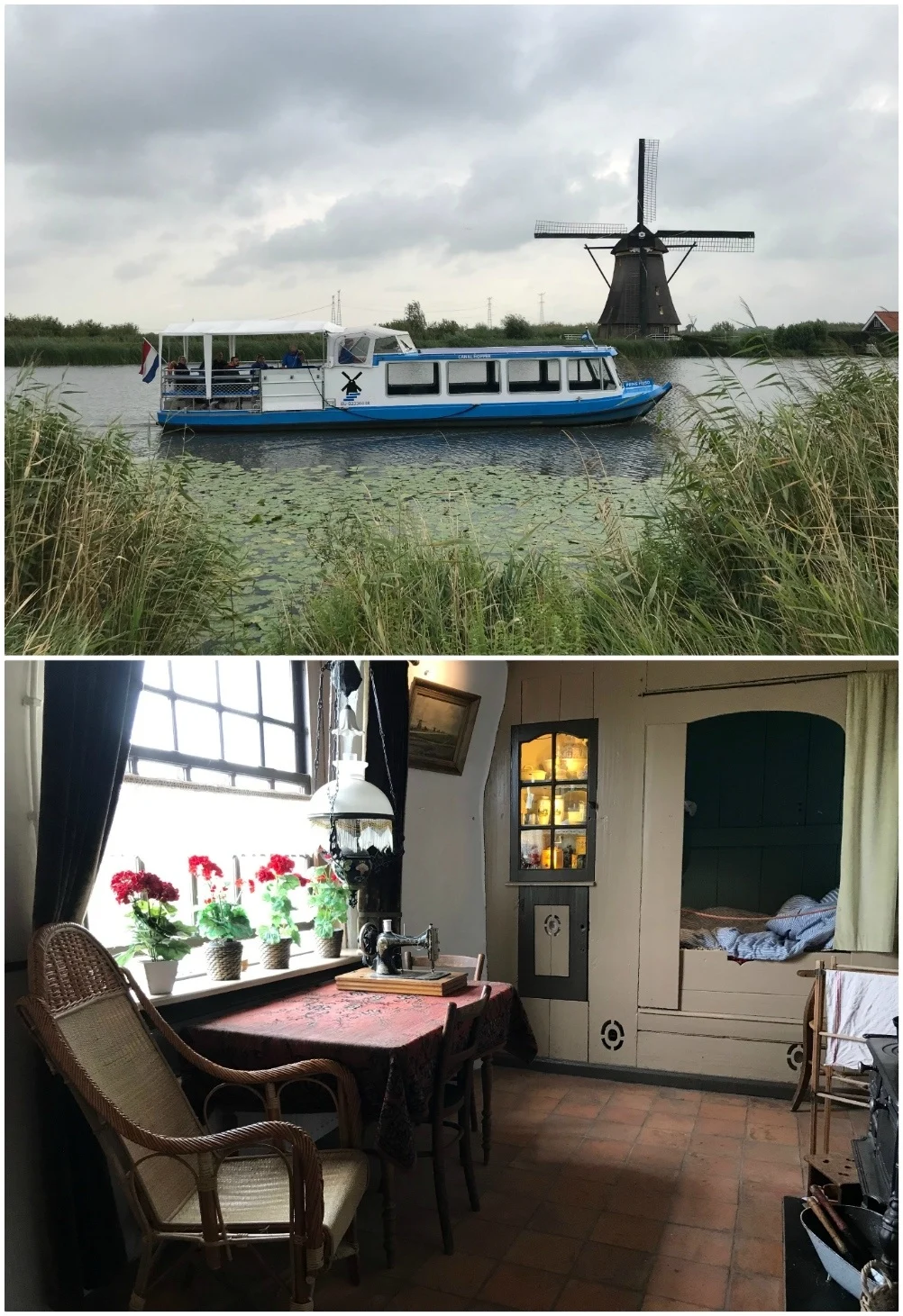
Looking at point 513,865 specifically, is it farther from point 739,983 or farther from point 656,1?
point 656,1

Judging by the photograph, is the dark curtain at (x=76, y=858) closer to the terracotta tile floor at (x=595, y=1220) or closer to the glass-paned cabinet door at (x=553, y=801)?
the terracotta tile floor at (x=595, y=1220)

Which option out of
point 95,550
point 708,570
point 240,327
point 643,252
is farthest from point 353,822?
point 643,252

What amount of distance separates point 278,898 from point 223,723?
71 cm

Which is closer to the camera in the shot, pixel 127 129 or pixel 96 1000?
pixel 96 1000

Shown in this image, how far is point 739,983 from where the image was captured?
13.2ft

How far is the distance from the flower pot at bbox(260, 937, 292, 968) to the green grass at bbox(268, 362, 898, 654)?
117 centimetres

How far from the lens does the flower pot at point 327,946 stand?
3.82 meters

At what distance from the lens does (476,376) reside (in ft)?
22.5

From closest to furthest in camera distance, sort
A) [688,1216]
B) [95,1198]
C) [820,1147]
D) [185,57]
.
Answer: [95,1198] → [688,1216] → [820,1147] → [185,57]

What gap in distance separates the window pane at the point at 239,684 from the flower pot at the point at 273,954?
92cm

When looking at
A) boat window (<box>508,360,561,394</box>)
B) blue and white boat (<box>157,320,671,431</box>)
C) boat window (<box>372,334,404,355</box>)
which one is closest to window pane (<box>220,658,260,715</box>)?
blue and white boat (<box>157,320,671,431</box>)

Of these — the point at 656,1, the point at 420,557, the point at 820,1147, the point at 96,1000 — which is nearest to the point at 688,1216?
the point at 820,1147

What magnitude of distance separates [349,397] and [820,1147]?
209 inches

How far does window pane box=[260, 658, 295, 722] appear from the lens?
3979 millimetres
